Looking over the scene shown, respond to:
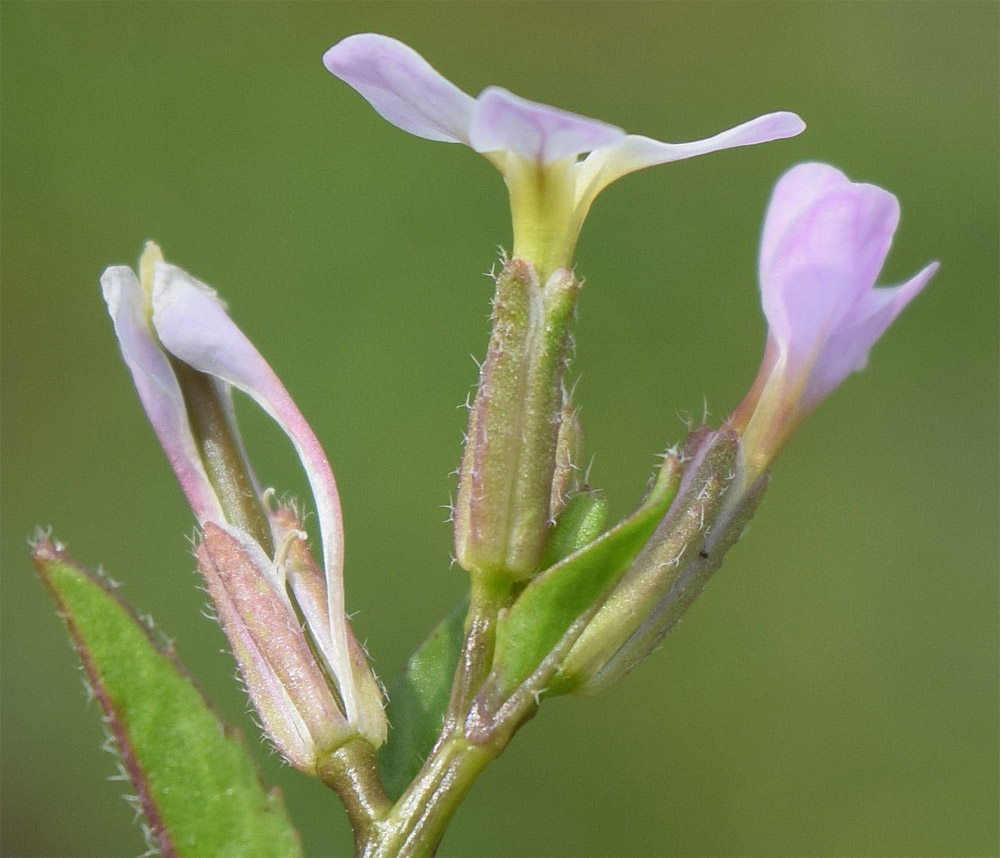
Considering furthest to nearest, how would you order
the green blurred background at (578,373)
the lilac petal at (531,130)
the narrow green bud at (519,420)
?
the green blurred background at (578,373) < the narrow green bud at (519,420) < the lilac petal at (531,130)

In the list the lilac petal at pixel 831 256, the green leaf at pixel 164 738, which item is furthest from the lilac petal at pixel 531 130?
the green leaf at pixel 164 738

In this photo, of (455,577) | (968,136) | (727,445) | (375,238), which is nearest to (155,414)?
(727,445)

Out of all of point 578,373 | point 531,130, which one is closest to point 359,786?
point 531,130

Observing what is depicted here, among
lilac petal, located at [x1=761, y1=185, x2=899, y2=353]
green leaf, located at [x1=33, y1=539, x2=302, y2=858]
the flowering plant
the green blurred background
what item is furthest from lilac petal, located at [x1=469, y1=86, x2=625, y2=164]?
the green blurred background

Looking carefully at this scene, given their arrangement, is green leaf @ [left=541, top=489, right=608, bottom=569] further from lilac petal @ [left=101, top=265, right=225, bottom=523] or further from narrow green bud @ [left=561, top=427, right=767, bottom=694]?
lilac petal @ [left=101, top=265, right=225, bottom=523]

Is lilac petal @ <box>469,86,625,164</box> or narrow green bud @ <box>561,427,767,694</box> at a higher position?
lilac petal @ <box>469,86,625,164</box>

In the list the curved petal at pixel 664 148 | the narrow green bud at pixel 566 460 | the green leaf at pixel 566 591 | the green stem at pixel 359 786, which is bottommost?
the green stem at pixel 359 786

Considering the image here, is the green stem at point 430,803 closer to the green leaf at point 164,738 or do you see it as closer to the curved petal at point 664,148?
the green leaf at point 164,738
